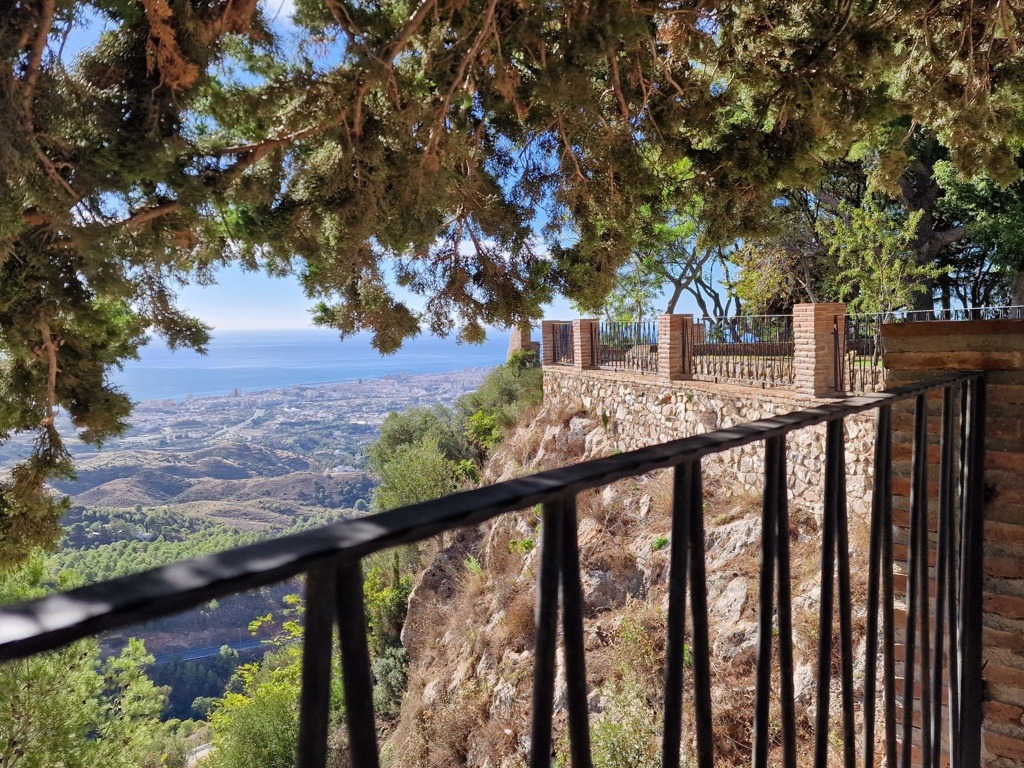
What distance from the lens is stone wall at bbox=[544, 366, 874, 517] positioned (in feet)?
26.1

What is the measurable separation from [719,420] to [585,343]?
4924 mm

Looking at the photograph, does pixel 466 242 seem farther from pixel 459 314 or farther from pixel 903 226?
pixel 903 226

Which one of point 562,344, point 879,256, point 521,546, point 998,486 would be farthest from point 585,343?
point 998,486

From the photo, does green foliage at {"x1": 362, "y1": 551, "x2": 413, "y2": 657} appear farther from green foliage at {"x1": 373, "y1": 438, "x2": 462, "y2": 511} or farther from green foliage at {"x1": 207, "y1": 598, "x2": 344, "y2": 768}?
green foliage at {"x1": 207, "y1": 598, "x2": 344, "y2": 768}

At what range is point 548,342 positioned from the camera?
17.1 meters

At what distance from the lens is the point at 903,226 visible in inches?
568

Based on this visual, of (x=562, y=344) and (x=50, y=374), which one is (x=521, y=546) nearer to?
(x=562, y=344)

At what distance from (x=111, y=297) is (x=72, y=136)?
2.22 ft

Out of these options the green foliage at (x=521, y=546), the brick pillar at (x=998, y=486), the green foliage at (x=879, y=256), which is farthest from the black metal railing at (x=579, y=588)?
the green foliage at (x=879, y=256)

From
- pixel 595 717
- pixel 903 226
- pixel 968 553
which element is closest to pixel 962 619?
pixel 968 553

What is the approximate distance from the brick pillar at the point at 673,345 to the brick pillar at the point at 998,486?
8.89 m

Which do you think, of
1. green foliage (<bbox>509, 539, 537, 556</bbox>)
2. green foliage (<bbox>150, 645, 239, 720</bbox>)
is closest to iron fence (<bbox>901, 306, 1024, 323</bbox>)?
green foliage (<bbox>509, 539, 537, 556</bbox>)

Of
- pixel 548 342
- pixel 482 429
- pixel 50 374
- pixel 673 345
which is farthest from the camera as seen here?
pixel 482 429

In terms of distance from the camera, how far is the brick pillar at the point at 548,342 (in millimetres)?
17000
